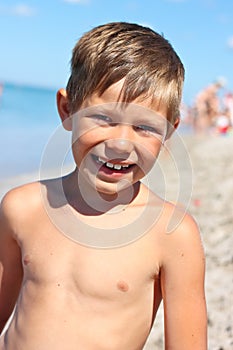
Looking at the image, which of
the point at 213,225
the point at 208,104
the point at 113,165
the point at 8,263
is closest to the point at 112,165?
the point at 113,165

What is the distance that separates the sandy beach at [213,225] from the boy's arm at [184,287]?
11 cm

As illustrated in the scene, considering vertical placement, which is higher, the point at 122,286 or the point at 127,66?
the point at 127,66

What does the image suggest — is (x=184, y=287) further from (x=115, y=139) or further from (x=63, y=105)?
(x=63, y=105)

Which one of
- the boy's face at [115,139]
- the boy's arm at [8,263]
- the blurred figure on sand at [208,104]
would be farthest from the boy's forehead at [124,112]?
the blurred figure on sand at [208,104]

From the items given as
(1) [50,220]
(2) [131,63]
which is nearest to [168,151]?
(2) [131,63]

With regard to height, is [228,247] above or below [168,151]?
below

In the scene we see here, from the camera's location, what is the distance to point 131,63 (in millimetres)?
1996

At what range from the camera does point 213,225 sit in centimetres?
659

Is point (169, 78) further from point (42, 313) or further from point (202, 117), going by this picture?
point (202, 117)

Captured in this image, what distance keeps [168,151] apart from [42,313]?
61 cm

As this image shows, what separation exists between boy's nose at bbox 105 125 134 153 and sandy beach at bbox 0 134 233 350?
0.15 m

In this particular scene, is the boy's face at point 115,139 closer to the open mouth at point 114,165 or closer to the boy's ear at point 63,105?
the open mouth at point 114,165

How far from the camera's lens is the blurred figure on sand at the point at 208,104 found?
22109 millimetres

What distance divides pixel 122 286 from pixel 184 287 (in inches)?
7.2
